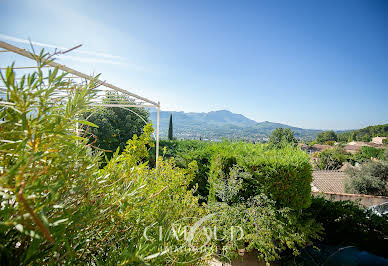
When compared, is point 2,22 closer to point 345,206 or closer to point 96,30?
point 96,30

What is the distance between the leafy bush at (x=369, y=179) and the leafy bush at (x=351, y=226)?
12.0m

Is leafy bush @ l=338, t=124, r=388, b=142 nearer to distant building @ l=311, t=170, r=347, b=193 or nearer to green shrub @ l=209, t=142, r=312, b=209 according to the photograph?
distant building @ l=311, t=170, r=347, b=193

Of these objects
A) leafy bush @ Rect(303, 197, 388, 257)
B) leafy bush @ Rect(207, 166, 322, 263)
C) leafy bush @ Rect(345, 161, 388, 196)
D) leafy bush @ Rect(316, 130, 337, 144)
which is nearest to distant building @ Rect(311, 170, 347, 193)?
leafy bush @ Rect(345, 161, 388, 196)

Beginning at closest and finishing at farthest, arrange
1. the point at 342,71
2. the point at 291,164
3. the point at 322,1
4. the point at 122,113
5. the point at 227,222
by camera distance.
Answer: the point at 227,222 < the point at 291,164 < the point at 322,1 < the point at 122,113 < the point at 342,71

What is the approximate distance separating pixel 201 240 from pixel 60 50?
43.8 inches

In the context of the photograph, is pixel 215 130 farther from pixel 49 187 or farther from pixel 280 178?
pixel 49 187

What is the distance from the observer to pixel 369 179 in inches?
528

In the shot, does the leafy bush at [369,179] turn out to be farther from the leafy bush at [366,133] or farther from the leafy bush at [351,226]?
the leafy bush at [366,133]

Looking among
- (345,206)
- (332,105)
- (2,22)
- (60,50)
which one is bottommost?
(345,206)

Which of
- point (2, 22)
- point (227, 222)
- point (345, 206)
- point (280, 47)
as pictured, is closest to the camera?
point (2, 22)

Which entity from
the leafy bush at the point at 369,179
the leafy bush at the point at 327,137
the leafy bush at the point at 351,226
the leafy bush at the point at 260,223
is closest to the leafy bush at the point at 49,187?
the leafy bush at the point at 260,223

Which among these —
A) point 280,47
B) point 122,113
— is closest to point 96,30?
point 122,113

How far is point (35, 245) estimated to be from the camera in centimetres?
45

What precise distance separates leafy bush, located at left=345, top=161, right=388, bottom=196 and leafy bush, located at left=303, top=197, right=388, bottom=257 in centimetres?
1195
